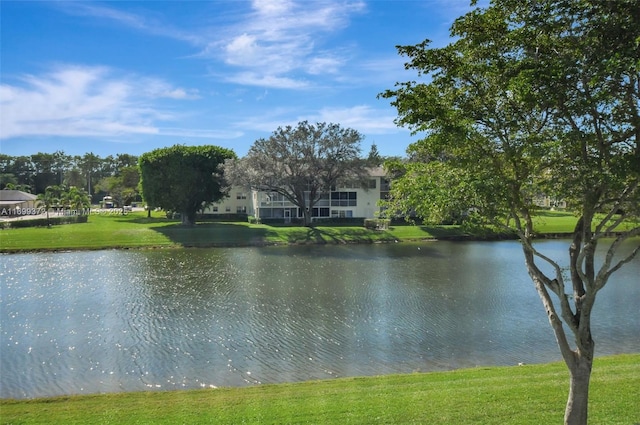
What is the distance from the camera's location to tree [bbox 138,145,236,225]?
192 ft

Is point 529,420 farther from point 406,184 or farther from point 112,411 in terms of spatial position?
point 112,411

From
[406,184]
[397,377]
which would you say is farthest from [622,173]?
[397,377]

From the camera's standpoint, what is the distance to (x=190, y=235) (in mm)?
51281

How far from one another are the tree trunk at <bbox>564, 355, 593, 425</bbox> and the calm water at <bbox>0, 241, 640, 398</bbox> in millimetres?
7134

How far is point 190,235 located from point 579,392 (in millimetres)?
47303

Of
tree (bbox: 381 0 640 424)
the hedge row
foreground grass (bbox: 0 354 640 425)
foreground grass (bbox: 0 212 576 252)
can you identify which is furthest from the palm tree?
tree (bbox: 381 0 640 424)

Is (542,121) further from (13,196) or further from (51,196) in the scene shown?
(13,196)

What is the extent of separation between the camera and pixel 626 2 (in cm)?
655

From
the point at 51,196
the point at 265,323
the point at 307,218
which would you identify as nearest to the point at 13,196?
the point at 51,196

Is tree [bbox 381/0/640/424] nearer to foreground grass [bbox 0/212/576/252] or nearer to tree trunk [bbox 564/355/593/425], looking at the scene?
tree trunk [bbox 564/355/593/425]

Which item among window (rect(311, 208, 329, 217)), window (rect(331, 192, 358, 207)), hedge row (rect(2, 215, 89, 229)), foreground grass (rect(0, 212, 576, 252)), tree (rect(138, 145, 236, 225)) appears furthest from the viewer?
window (rect(311, 208, 329, 217))

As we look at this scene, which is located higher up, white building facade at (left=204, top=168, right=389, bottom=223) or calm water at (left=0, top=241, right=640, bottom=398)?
white building facade at (left=204, top=168, right=389, bottom=223)

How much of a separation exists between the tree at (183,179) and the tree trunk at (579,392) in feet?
177

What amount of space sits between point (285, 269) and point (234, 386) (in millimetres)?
20352
